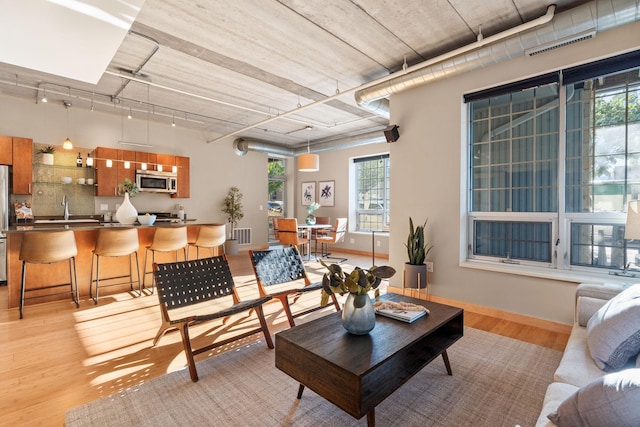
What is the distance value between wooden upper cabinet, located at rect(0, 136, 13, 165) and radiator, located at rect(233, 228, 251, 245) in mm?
4349

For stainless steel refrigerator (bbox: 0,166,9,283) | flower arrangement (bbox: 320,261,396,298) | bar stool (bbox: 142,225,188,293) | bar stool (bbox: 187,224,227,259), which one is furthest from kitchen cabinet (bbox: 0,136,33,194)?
flower arrangement (bbox: 320,261,396,298)

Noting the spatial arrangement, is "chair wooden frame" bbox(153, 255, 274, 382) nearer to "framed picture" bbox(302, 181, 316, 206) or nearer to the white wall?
the white wall

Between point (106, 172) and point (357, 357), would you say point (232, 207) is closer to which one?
point (106, 172)

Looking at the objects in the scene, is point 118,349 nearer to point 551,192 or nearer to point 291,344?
point 291,344

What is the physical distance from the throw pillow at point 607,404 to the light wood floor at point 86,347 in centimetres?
215

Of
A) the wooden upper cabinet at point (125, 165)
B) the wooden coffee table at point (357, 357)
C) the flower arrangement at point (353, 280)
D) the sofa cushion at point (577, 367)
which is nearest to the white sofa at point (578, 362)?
the sofa cushion at point (577, 367)

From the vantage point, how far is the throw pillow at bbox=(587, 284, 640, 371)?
1.54m

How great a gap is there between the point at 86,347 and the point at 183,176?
474 cm

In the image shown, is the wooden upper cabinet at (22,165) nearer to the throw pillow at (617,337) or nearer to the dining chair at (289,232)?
the dining chair at (289,232)

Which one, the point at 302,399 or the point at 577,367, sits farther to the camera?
the point at 302,399

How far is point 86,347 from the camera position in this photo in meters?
2.80

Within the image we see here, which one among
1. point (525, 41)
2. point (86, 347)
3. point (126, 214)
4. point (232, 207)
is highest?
point (525, 41)

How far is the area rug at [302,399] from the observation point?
1856 millimetres

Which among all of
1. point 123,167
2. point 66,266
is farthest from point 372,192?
point 66,266
